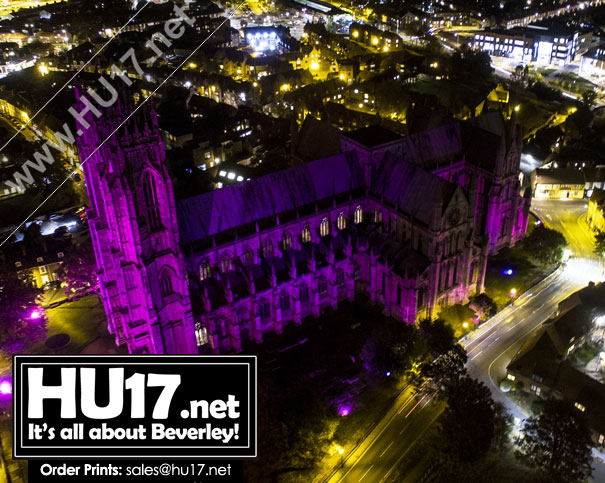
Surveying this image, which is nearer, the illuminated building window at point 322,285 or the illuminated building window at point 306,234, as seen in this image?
the illuminated building window at point 306,234

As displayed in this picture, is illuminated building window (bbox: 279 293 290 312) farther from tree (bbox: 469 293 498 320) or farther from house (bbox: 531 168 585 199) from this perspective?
house (bbox: 531 168 585 199)

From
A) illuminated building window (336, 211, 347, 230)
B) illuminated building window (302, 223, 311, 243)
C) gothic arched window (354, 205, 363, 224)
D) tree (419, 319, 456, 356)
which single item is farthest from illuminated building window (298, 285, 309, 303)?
tree (419, 319, 456, 356)

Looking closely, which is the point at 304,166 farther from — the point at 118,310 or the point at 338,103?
the point at 338,103

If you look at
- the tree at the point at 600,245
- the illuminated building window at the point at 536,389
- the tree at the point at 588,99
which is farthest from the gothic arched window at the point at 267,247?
the tree at the point at 588,99

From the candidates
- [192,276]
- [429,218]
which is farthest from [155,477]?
[429,218]

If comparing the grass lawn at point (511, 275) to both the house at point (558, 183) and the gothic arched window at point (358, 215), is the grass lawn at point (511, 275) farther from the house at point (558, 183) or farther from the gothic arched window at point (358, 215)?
the house at point (558, 183)

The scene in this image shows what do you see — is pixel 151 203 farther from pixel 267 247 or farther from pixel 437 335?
pixel 437 335
